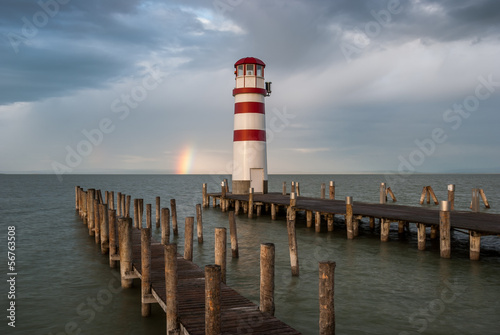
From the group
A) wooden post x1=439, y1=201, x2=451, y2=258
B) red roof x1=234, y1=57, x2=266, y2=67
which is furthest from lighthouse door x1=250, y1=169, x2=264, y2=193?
wooden post x1=439, y1=201, x2=451, y2=258

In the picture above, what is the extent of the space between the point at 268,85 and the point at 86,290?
1989cm

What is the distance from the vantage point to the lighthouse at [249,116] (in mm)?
27391

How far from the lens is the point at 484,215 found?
61.2 feet

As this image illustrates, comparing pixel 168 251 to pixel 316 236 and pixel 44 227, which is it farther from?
pixel 44 227

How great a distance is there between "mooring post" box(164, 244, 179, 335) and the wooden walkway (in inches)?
5.9

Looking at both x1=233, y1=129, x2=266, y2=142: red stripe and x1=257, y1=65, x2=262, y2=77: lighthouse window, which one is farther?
x1=257, y1=65, x2=262, y2=77: lighthouse window

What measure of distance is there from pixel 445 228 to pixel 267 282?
9267 mm

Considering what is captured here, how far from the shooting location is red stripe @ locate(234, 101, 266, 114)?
27.3 m

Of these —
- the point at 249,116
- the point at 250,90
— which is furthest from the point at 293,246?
the point at 250,90

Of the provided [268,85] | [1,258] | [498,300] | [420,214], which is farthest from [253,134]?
[498,300]

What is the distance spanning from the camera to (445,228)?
561 inches

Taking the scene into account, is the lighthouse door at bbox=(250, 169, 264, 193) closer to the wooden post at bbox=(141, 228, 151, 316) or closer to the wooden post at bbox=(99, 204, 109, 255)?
the wooden post at bbox=(99, 204, 109, 255)

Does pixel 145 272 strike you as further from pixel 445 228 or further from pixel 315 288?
pixel 445 228

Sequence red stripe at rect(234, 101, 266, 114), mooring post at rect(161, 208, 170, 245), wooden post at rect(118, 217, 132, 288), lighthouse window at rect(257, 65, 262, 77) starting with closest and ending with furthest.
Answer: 1. wooden post at rect(118, 217, 132, 288)
2. mooring post at rect(161, 208, 170, 245)
3. red stripe at rect(234, 101, 266, 114)
4. lighthouse window at rect(257, 65, 262, 77)
